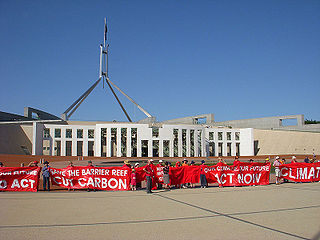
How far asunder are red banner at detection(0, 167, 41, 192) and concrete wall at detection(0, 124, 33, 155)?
148 ft

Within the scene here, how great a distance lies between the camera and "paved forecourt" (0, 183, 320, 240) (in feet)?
21.1

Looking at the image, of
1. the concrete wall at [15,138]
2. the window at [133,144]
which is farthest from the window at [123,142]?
the concrete wall at [15,138]

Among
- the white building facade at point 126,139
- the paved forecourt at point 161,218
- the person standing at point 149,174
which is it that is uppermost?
the white building facade at point 126,139

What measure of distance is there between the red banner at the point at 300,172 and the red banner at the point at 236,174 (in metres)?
1.55

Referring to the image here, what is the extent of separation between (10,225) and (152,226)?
11.1 feet

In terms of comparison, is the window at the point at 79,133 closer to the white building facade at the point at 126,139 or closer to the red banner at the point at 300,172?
the white building facade at the point at 126,139

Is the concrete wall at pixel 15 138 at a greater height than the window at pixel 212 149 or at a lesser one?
greater

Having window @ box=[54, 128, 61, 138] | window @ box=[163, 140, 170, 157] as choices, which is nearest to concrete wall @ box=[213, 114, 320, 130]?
window @ box=[163, 140, 170, 157]

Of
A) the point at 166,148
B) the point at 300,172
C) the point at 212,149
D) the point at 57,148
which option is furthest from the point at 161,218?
the point at 212,149

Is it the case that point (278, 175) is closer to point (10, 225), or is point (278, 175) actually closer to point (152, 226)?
point (152, 226)

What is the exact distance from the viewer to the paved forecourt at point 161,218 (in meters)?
6.43

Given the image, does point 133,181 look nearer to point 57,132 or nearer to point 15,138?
point 57,132

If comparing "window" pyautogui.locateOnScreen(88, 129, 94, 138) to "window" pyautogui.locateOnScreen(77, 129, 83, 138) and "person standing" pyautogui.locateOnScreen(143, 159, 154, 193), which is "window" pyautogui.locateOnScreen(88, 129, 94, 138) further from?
"person standing" pyautogui.locateOnScreen(143, 159, 154, 193)

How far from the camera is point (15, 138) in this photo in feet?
193
